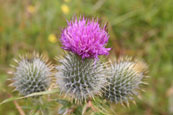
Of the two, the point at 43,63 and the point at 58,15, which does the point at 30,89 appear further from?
the point at 58,15

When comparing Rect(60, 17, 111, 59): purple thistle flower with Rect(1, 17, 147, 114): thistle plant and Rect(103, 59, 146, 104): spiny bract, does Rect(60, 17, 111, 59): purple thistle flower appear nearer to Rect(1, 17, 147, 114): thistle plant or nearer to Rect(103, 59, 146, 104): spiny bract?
Rect(1, 17, 147, 114): thistle plant

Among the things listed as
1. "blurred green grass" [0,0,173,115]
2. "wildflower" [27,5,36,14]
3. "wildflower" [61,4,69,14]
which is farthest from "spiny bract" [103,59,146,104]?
"wildflower" [27,5,36,14]

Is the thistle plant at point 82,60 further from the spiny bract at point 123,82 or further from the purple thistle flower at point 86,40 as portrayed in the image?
the spiny bract at point 123,82

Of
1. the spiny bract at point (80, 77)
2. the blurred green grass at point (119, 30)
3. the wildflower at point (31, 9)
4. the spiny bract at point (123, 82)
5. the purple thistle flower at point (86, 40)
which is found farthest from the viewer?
the wildflower at point (31, 9)

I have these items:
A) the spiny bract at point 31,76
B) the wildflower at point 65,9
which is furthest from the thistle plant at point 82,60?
the wildflower at point 65,9

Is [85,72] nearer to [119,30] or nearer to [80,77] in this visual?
[80,77]

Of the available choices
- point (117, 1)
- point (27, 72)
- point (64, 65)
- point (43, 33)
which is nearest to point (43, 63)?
point (27, 72)

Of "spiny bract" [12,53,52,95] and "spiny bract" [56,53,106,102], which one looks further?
"spiny bract" [12,53,52,95]

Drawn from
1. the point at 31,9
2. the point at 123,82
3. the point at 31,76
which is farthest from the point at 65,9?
the point at 123,82
